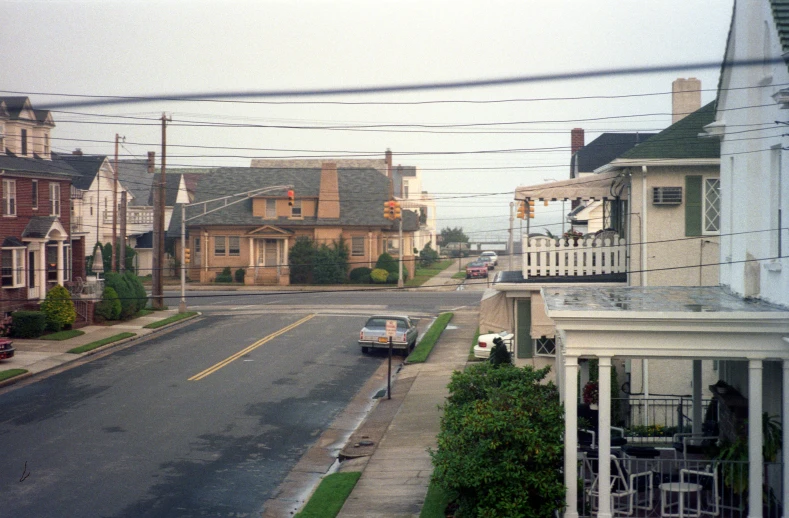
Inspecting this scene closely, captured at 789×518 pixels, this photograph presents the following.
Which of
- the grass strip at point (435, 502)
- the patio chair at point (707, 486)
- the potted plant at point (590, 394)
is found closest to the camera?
the patio chair at point (707, 486)

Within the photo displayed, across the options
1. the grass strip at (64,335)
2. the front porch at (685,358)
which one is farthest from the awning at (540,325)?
the grass strip at (64,335)

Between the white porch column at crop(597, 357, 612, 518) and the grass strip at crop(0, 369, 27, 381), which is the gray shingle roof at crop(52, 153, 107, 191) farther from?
the white porch column at crop(597, 357, 612, 518)

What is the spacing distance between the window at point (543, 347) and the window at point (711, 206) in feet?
14.6

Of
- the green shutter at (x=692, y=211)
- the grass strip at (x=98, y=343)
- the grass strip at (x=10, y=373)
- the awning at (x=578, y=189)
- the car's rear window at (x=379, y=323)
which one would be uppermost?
the awning at (x=578, y=189)

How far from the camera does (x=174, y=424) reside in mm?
20781

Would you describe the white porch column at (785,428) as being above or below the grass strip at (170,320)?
above

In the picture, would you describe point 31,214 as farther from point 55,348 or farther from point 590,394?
point 590,394

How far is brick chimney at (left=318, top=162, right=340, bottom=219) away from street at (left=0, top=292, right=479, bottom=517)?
90.5ft

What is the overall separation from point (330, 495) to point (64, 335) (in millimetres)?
23940

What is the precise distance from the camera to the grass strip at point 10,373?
86.8 ft

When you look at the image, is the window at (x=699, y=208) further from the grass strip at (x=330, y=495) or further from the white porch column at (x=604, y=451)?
the white porch column at (x=604, y=451)

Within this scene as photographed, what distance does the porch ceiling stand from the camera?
11.0 meters

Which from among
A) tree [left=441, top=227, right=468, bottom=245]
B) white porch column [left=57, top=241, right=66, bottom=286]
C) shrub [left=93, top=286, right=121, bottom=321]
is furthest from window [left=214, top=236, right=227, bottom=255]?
tree [left=441, top=227, right=468, bottom=245]

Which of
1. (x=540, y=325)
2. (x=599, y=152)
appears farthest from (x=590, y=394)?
(x=599, y=152)
